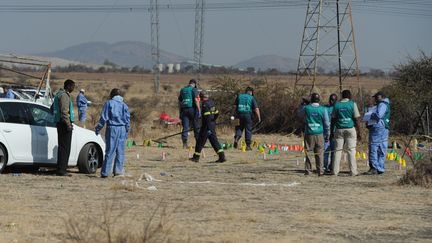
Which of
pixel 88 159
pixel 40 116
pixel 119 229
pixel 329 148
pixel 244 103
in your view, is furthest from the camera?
pixel 244 103

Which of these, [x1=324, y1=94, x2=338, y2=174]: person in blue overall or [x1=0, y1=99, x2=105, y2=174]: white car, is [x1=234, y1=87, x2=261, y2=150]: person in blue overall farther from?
[x1=0, y1=99, x2=105, y2=174]: white car

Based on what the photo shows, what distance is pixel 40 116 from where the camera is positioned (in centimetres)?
1648

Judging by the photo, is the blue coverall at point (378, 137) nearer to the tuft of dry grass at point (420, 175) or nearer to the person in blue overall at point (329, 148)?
the person in blue overall at point (329, 148)

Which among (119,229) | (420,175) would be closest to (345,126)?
(420,175)

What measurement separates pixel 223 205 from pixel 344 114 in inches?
214

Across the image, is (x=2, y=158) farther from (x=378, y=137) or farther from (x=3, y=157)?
(x=378, y=137)

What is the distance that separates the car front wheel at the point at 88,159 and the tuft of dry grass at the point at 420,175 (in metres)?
5.99

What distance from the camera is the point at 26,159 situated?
1608 centimetres

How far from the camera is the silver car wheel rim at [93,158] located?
17031 mm

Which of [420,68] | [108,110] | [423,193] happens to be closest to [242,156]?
[108,110]

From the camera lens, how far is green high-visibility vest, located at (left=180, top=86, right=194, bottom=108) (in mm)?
23031

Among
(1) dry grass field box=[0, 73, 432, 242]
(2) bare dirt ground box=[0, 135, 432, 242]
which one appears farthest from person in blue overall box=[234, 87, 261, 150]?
(2) bare dirt ground box=[0, 135, 432, 242]

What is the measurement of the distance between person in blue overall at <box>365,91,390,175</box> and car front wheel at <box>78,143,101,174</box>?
18.2ft

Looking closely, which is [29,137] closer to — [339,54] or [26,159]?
[26,159]
